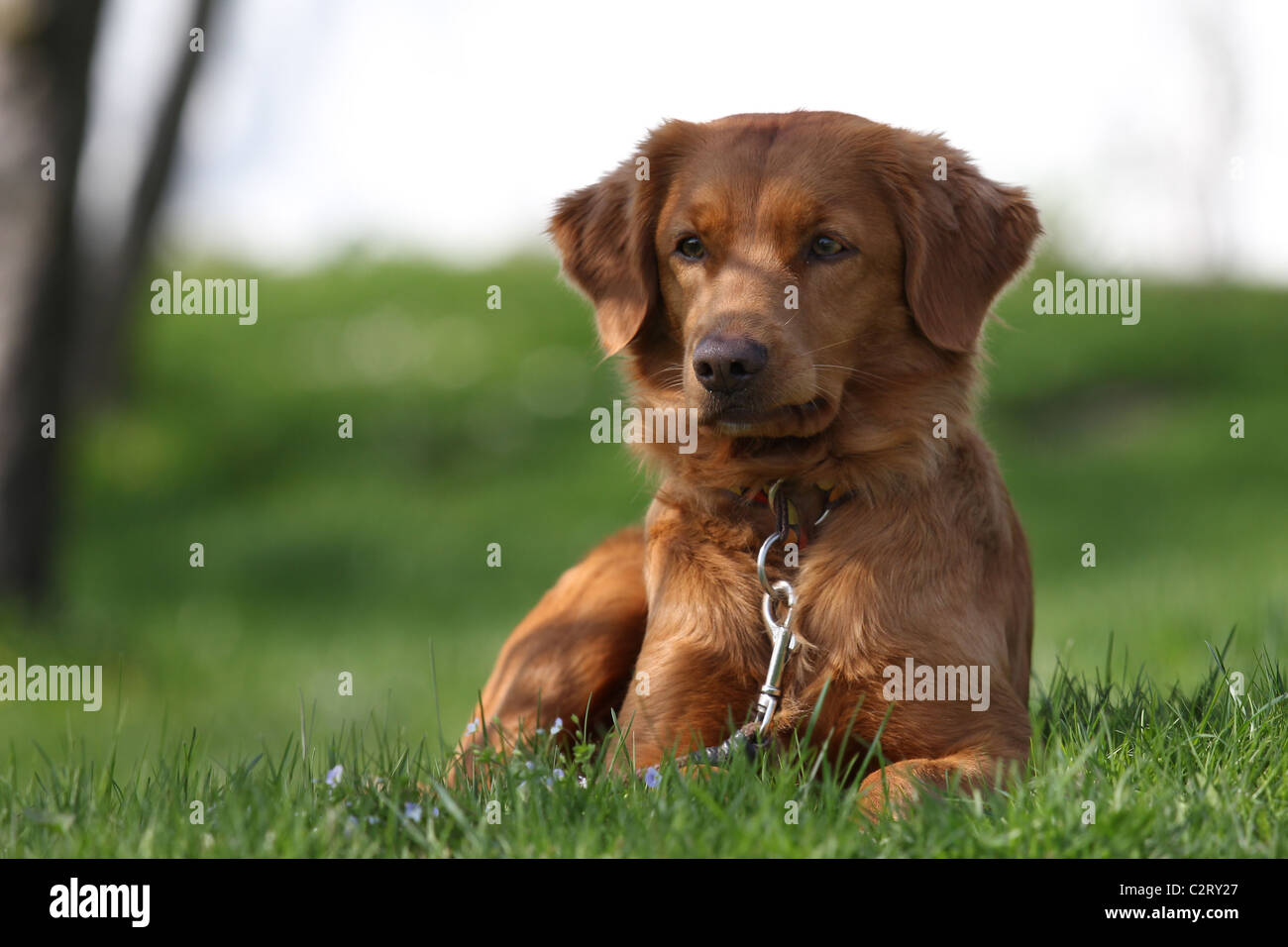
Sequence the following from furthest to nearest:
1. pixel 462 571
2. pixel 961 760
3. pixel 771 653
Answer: pixel 462 571 → pixel 771 653 → pixel 961 760

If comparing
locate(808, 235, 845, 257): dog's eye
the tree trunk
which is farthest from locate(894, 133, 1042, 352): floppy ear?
the tree trunk

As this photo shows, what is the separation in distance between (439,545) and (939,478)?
877 cm

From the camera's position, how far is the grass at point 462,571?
2.76 metres

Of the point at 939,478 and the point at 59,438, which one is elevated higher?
the point at 59,438

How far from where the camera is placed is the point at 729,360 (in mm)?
3238

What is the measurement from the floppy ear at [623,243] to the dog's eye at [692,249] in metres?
0.15

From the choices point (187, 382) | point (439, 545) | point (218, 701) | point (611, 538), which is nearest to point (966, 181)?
point (611, 538)

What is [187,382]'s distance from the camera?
49.7 ft

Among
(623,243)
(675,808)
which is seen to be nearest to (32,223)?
(623,243)

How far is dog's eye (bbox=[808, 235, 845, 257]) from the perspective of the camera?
3.53 metres

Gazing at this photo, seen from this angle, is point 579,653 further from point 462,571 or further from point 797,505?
point 462,571

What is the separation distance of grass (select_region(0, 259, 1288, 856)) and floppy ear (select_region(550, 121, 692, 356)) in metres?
0.50

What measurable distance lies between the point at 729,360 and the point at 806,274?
42 cm

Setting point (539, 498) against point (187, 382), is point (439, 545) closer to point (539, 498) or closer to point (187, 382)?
point (539, 498)
